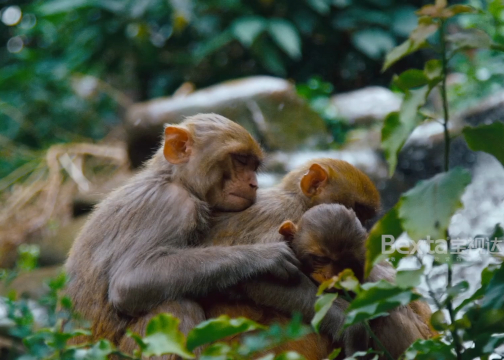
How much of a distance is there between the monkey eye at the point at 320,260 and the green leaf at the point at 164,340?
5.30 ft

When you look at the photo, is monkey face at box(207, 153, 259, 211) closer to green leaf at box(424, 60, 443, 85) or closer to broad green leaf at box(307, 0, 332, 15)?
green leaf at box(424, 60, 443, 85)

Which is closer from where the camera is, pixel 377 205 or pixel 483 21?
pixel 377 205

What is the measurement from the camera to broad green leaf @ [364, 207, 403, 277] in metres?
2.89

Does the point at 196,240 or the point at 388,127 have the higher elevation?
the point at 388,127

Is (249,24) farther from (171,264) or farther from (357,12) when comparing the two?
(171,264)

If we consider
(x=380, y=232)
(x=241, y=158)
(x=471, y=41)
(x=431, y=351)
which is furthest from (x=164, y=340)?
(x=241, y=158)

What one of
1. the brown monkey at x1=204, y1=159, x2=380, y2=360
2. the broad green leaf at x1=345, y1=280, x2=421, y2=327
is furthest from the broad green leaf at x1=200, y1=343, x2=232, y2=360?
the brown monkey at x1=204, y1=159, x2=380, y2=360

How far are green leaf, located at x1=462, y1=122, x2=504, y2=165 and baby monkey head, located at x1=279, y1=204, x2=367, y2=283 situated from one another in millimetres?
1347

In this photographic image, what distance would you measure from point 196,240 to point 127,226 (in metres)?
0.47

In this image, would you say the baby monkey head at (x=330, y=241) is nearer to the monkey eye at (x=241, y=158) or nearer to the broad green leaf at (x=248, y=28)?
the monkey eye at (x=241, y=158)

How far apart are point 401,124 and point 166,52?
12.3 m

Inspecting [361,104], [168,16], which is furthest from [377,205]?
[168,16]

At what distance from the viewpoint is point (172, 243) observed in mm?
4398

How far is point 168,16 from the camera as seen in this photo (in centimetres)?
1427
